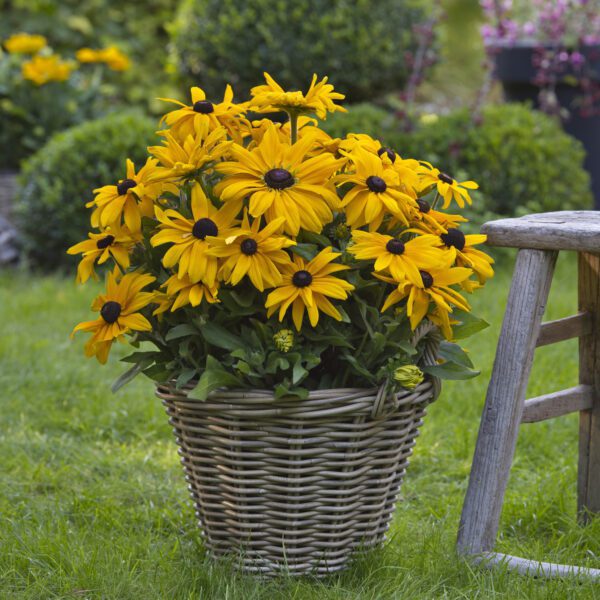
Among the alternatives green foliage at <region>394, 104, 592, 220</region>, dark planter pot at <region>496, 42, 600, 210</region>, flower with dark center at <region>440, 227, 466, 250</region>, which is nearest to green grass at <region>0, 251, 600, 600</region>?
flower with dark center at <region>440, 227, 466, 250</region>

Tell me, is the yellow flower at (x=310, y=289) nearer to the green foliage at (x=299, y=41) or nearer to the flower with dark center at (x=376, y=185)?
the flower with dark center at (x=376, y=185)

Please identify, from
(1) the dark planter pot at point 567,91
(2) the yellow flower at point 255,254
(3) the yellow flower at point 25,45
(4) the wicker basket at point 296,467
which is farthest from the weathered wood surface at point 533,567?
(3) the yellow flower at point 25,45

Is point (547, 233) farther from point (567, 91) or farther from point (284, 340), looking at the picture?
point (567, 91)

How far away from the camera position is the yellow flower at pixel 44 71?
17.4 ft

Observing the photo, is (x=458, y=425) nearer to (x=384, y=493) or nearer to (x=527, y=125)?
(x=384, y=493)

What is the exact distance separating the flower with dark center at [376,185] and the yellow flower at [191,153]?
0.25 meters

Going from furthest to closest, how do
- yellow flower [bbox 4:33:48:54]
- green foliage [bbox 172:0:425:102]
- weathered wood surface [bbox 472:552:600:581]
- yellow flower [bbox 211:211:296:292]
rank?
yellow flower [bbox 4:33:48:54], green foliage [bbox 172:0:425:102], weathered wood surface [bbox 472:552:600:581], yellow flower [bbox 211:211:296:292]

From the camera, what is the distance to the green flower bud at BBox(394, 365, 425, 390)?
1.74 m

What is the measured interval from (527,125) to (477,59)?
3888 millimetres

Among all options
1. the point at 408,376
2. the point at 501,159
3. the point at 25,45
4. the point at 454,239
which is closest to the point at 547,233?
the point at 454,239

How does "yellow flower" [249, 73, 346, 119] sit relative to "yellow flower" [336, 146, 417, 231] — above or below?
Answer: above

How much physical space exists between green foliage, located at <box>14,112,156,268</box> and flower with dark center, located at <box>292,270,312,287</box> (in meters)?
3.03

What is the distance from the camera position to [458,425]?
2.90m

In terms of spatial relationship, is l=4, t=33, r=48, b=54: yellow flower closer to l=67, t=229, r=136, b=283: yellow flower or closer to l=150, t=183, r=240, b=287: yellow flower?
l=67, t=229, r=136, b=283: yellow flower
